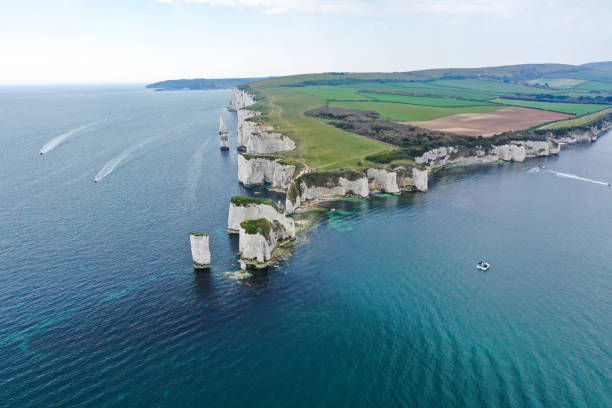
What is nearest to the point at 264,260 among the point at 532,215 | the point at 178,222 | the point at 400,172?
the point at 178,222

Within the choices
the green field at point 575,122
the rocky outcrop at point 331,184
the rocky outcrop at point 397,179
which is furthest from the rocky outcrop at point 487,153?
the rocky outcrop at point 331,184

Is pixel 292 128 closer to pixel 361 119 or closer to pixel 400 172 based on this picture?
pixel 361 119

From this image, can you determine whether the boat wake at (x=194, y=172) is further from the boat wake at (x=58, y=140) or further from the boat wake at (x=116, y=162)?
the boat wake at (x=58, y=140)

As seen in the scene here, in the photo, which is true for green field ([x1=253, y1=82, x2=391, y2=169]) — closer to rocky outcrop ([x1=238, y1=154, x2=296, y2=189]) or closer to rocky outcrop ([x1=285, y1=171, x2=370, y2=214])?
rocky outcrop ([x1=285, y1=171, x2=370, y2=214])

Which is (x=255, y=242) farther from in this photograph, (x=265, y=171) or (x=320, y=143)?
(x=320, y=143)

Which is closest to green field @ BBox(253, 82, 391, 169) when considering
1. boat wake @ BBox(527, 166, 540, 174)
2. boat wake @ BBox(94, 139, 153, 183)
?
boat wake @ BBox(527, 166, 540, 174)

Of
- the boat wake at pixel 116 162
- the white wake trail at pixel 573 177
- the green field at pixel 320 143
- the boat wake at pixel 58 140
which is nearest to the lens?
the boat wake at pixel 116 162
